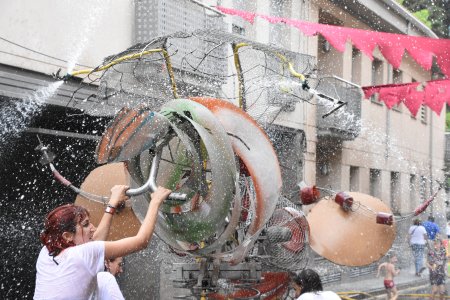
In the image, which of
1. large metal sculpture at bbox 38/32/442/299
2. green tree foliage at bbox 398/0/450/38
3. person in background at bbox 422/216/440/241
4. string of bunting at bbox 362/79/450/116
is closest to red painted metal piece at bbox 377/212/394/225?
large metal sculpture at bbox 38/32/442/299

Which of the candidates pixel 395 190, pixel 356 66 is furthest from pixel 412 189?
pixel 356 66

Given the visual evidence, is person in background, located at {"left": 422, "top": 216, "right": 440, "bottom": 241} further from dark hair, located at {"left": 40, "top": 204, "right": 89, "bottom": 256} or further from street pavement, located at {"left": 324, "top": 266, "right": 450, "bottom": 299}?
dark hair, located at {"left": 40, "top": 204, "right": 89, "bottom": 256}

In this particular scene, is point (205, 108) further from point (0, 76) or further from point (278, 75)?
point (0, 76)

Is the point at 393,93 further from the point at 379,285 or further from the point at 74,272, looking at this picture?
Result: the point at 379,285

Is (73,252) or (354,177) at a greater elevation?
(354,177)

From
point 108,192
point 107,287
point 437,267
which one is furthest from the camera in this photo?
point 437,267

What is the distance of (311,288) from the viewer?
5680 millimetres

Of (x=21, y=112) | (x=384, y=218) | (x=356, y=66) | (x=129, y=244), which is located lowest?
(x=129, y=244)

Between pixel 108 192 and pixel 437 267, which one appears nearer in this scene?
pixel 108 192

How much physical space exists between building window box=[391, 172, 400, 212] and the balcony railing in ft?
19.4

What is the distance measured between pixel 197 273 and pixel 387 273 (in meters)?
9.16

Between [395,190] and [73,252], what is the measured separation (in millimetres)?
23769

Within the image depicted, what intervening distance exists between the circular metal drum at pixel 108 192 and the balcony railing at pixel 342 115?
13.1 m

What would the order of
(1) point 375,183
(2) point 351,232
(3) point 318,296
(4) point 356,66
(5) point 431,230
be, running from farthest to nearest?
(1) point 375,183 < (4) point 356,66 < (5) point 431,230 < (2) point 351,232 < (3) point 318,296
